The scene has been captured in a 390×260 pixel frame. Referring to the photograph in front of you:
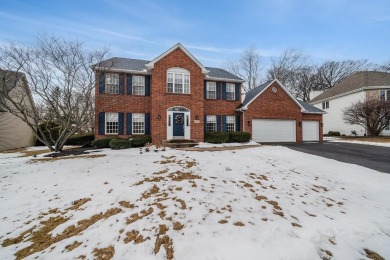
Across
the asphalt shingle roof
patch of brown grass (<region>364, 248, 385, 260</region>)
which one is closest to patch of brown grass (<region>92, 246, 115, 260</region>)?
patch of brown grass (<region>364, 248, 385, 260</region>)

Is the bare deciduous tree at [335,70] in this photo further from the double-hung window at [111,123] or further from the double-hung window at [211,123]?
the double-hung window at [111,123]

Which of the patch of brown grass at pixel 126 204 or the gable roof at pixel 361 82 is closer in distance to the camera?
the patch of brown grass at pixel 126 204

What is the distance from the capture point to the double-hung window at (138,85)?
14133 millimetres

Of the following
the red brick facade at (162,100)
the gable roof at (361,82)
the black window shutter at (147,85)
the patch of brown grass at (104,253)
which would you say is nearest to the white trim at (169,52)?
the red brick facade at (162,100)

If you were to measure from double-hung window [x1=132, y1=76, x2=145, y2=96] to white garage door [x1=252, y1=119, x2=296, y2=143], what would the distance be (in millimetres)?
10096

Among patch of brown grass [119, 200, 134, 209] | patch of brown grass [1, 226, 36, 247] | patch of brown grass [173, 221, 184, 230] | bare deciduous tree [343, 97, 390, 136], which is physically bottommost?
patch of brown grass [1, 226, 36, 247]

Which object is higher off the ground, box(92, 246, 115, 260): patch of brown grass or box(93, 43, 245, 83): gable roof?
box(93, 43, 245, 83): gable roof

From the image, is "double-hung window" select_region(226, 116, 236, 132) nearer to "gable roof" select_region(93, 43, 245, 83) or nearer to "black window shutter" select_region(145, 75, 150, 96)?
"gable roof" select_region(93, 43, 245, 83)

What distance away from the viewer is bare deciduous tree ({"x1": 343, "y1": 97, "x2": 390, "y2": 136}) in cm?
1890

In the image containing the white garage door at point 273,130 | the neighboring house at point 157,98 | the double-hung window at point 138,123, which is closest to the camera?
the neighboring house at point 157,98

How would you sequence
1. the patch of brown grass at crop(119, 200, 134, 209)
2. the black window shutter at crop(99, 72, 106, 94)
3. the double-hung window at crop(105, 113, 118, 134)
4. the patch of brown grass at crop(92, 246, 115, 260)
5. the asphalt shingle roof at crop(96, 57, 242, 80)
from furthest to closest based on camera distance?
1. the double-hung window at crop(105, 113, 118, 134)
2. the black window shutter at crop(99, 72, 106, 94)
3. the asphalt shingle roof at crop(96, 57, 242, 80)
4. the patch of brown grass at crop(119, 200, 134, 209)
5. the patch of brown grass at crop(92, 246, 115, 260)

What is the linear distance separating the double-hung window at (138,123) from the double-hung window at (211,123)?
547cm

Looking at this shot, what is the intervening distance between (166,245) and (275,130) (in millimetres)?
16055

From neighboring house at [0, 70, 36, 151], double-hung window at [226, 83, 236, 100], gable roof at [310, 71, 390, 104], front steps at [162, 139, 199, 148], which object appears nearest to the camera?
front steps at [162, 139, 199, 148]
